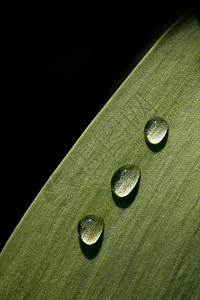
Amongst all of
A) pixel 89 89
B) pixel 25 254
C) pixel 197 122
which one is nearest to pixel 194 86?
pixel 197 122

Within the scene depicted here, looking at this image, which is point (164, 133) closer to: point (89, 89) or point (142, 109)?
point (142, 109)

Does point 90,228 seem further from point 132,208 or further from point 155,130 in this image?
point 155,130

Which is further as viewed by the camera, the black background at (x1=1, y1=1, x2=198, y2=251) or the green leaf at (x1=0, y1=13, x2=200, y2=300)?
the black background at (x1=1, y1=1, x2=198, y2=251)

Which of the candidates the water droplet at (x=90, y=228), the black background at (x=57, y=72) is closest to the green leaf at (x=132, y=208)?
the water droplet at (x=90, y=228)

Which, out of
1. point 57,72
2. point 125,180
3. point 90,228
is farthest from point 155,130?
point 57,72

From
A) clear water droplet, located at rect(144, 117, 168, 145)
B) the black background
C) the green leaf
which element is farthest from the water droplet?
the black background

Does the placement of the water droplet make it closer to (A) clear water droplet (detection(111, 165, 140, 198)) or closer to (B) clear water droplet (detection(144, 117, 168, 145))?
(A) clear water droplet (detection(111, 165, 140, 198))

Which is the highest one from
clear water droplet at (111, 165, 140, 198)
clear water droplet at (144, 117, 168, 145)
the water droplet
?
clear water droplet at (144, 117, 168, 145)
